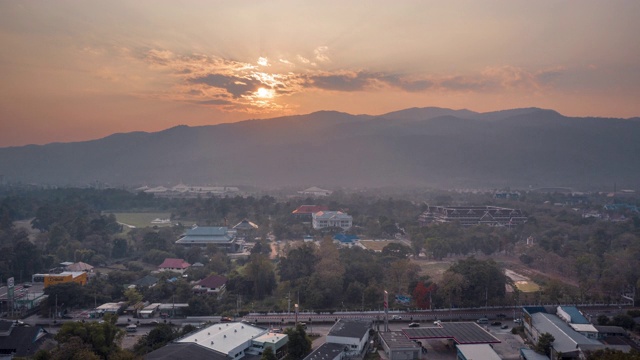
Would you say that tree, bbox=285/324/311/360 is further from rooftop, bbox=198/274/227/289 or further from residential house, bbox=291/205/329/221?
residential house, bbox=291/205/329/221

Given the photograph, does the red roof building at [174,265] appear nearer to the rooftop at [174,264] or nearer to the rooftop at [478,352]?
the rooftop at [174,264]

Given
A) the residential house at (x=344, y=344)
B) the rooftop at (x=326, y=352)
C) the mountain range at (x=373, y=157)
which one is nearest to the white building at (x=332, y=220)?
the residential house at (x=344, y=344)

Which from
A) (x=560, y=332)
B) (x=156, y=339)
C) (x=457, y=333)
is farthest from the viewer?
(x=457, y=333)

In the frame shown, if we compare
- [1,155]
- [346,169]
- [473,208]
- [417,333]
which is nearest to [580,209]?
[473,208]

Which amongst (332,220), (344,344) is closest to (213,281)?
(344,344)

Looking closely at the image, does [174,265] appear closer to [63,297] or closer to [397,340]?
[63,297]

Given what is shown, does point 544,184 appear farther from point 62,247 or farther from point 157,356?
point 157,356
